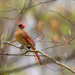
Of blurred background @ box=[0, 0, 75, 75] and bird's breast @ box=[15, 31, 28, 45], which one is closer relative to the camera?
bird's breast @ box=[15, 31, 28, 45]

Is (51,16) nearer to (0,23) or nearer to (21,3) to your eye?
(21,3)

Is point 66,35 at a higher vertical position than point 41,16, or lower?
lower

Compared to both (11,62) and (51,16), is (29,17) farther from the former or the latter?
(11,62)

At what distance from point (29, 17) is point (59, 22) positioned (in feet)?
5.14

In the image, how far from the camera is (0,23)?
675cm

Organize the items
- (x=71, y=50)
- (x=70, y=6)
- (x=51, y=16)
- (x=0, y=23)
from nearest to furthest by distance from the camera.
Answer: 1. (x=71, y=50)
2. (x=70, y=6)
3. (x=51, y=16)
4. (x=0, y=23)

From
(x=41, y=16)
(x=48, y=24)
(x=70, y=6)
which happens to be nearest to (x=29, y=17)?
(x=41, y=16)

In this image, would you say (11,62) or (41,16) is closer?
(11,62)

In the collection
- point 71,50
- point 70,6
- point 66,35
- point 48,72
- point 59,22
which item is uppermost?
point 70,6

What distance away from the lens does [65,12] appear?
203 inches

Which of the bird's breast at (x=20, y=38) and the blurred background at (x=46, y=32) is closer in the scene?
the bird's breast at (x=20, y=38)

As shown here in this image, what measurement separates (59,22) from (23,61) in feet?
5.26

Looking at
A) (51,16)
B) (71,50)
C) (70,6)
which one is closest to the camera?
(71,50)

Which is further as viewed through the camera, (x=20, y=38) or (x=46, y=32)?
(x=46, y=32)
